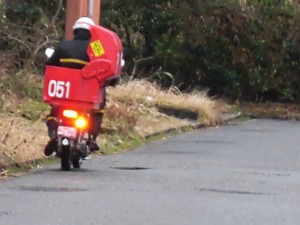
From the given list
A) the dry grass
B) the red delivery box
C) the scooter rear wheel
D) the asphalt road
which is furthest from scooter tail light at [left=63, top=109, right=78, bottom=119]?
the dry grass

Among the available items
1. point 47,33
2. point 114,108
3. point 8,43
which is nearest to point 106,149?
point 114,108

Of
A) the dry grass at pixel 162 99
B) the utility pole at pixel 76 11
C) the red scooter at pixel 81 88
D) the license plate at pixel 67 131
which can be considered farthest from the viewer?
the dry grass at pixel 162 99

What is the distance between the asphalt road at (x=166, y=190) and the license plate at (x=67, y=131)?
0.50 m

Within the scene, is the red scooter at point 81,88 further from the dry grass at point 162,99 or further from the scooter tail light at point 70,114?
the dry grass at point 162,99

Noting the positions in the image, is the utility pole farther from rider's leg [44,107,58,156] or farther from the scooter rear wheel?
rider's leg [44,107,58,156]

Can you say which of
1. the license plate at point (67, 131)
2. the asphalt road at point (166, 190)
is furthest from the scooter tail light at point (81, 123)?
the asphalt road at point (166, 190)

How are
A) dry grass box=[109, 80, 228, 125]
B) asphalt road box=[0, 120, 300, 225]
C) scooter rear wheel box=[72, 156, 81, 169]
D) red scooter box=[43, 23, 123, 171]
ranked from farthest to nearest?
dry grass box=[109, 80, 228, 125], scooter rear wheel box=[72, 156, 81, 169], red scooter box=[43, 23, 123, 171], asphalt road box=[0, 120, 300, 225]

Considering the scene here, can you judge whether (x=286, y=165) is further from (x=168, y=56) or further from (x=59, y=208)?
(x=168, y=56)

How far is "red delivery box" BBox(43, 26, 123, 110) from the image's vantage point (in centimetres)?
1290

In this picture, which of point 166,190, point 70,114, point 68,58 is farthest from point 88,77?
point 166,190

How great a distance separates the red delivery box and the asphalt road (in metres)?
0.93

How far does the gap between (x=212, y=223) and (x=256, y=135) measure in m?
11.6

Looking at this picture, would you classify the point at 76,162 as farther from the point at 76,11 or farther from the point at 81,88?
the point at 76,11

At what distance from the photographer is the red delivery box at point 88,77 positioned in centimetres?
1290
